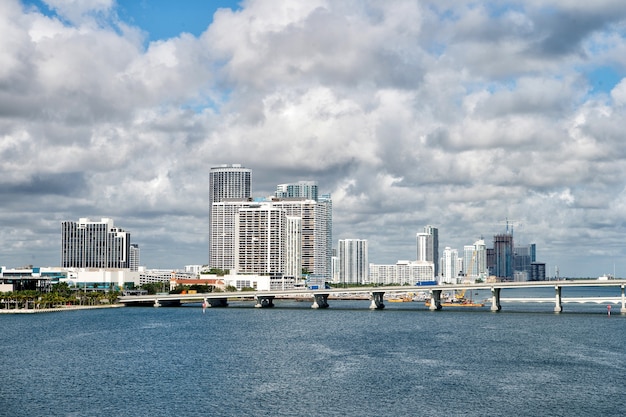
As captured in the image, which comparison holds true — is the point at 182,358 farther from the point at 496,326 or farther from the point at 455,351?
the point at 496,326

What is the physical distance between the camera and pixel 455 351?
118 m

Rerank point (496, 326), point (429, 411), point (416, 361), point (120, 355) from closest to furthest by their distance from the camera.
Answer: point (429, 411) → point (416, 361) → point (120, 355) → point (496, 326)

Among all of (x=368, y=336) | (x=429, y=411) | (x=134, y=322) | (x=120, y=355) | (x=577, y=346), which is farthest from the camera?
(x=134, y=322)

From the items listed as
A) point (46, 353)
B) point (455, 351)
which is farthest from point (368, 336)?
point (46, 353)

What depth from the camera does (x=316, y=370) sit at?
99000mm

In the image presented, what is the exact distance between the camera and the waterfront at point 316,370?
76750 millimetres

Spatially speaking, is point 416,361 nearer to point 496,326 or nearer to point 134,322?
point 496,326

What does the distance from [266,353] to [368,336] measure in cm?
2998

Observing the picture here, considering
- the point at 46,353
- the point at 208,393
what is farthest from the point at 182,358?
the point at 208,393

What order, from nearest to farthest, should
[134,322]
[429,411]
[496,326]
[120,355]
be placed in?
[429,411] → [120,355] → [496,326] → [134,322]

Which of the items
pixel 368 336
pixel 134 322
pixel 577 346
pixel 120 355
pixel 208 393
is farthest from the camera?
pixel 134 322

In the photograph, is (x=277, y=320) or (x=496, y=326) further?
(x=277, y=320)

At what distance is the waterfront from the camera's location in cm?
7675

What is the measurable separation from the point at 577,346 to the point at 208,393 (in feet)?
222
